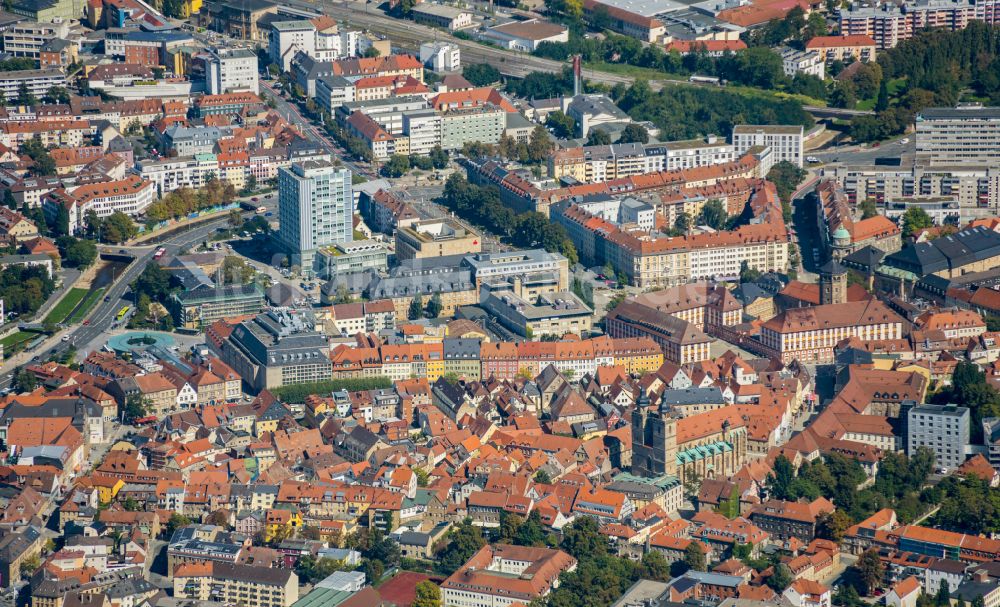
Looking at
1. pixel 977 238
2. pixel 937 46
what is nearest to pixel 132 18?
pixel 937 46

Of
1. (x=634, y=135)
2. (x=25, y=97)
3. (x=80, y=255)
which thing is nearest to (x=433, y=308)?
(x=80, y=255)

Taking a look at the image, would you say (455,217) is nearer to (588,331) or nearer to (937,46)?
(588,331)

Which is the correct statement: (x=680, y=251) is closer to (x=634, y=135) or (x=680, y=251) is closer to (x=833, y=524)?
(x=634, y=135)

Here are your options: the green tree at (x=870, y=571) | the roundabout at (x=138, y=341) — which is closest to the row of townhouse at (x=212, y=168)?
the roundabout at (x=138, y=341)

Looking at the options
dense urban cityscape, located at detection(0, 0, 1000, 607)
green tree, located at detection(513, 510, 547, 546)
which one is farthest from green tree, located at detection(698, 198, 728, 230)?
green tree, located at detection(513, 510, 547, 546)

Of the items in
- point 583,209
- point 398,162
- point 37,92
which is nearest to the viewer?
point 583,209

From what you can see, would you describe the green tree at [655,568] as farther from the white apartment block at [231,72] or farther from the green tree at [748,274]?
the white apartment block at [231,72]
